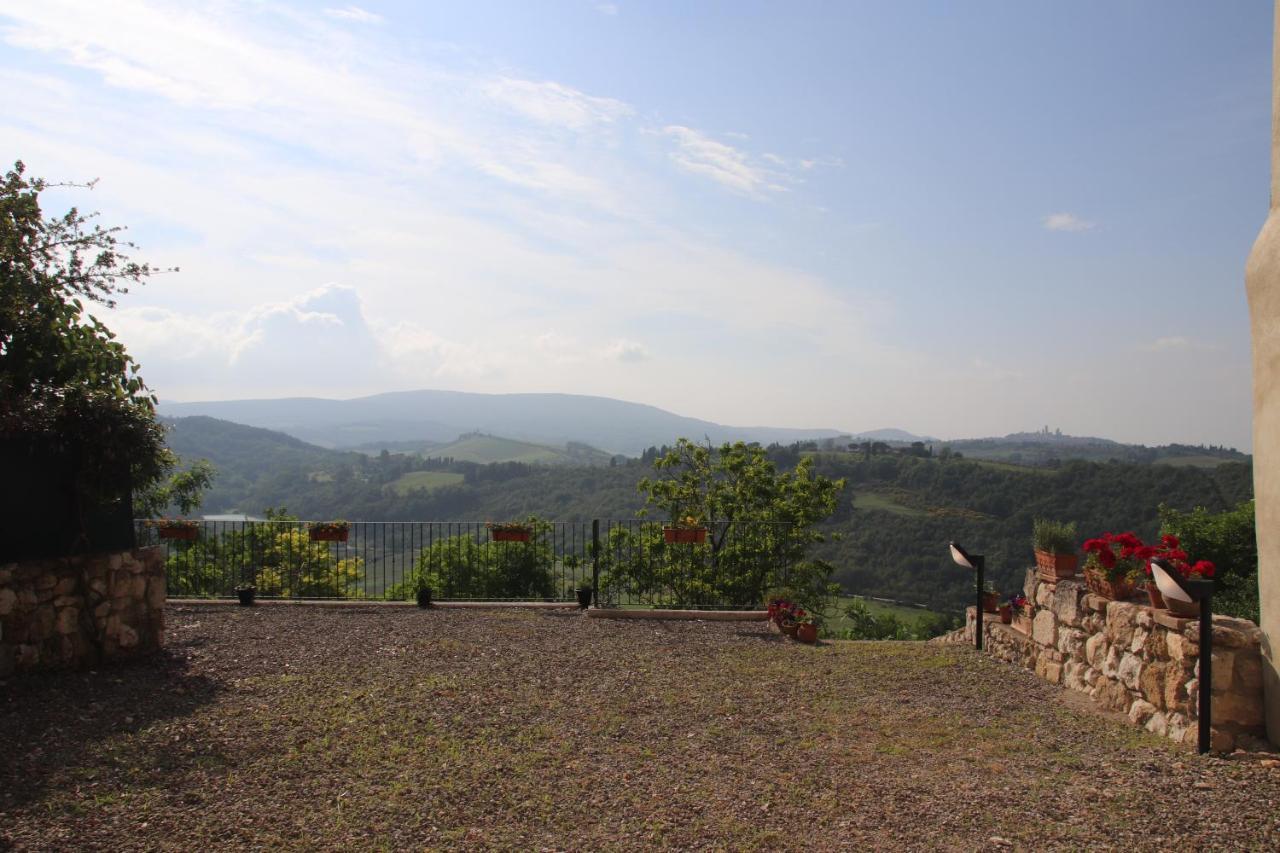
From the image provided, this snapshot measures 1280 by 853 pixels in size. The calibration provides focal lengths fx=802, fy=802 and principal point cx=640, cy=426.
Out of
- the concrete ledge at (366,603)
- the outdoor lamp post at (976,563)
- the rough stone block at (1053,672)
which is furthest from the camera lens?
the concrete ledge at (366,603)

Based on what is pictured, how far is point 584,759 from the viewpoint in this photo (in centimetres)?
509

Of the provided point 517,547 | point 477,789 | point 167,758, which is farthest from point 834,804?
point 517,547

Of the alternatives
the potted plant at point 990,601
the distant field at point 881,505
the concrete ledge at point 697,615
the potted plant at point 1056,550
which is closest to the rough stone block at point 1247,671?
the potted plant at point 1056,550

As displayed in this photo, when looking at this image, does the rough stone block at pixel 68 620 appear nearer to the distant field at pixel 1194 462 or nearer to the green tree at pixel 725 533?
the green tree at pixel 725 533

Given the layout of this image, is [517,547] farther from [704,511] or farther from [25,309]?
[25,309]

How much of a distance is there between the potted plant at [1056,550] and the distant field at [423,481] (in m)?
54.3

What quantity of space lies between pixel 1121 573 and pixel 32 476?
Answer: 30.1 ft

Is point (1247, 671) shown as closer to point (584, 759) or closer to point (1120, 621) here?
point (1120, 621)

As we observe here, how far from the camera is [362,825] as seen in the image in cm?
405

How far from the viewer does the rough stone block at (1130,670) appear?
5887 millimetres

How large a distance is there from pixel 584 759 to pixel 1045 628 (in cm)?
478

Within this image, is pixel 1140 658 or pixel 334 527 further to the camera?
pixel 334 527

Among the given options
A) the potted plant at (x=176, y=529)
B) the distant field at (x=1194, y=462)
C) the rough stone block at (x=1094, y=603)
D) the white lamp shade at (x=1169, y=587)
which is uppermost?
the distant field at (x=1194, y=462)

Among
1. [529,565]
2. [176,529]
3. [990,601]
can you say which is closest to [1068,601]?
[990,601]
